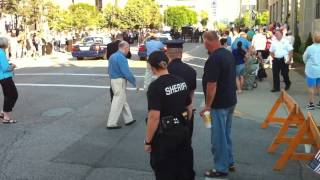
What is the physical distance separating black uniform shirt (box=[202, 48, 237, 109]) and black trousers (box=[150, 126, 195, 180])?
59.3 inches

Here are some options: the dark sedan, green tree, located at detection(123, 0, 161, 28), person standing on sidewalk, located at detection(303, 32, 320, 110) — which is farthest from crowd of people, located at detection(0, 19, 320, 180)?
green tree, located at detection(123, 0, 161, 28)

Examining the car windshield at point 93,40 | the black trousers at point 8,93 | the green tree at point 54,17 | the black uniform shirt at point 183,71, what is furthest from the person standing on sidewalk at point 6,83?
the green tree at point 54,17

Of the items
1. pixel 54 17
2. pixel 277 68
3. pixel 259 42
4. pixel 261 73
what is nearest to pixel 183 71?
pixel 277 68

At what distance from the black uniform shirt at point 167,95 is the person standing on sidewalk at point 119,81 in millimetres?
4934

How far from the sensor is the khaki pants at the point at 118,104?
974 cm

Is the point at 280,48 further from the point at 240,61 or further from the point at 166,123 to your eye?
the point at 166,123

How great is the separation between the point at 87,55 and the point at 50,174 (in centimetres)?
2239

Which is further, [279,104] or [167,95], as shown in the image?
[279,104]

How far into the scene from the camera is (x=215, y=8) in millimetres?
196250

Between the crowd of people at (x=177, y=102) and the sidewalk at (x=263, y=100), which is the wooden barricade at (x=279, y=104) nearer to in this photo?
the sidewalk at (x=263, y=100)

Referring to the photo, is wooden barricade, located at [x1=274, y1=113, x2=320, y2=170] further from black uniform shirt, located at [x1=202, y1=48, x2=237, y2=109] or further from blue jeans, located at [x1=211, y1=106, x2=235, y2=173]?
black uniform shirt, located at [x1=202, y1=48, x2=237, y2=109]

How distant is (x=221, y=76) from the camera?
6398 millimetres

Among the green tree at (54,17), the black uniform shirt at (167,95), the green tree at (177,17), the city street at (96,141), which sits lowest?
the city street at (96,141)

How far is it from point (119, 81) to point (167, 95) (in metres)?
5.22
